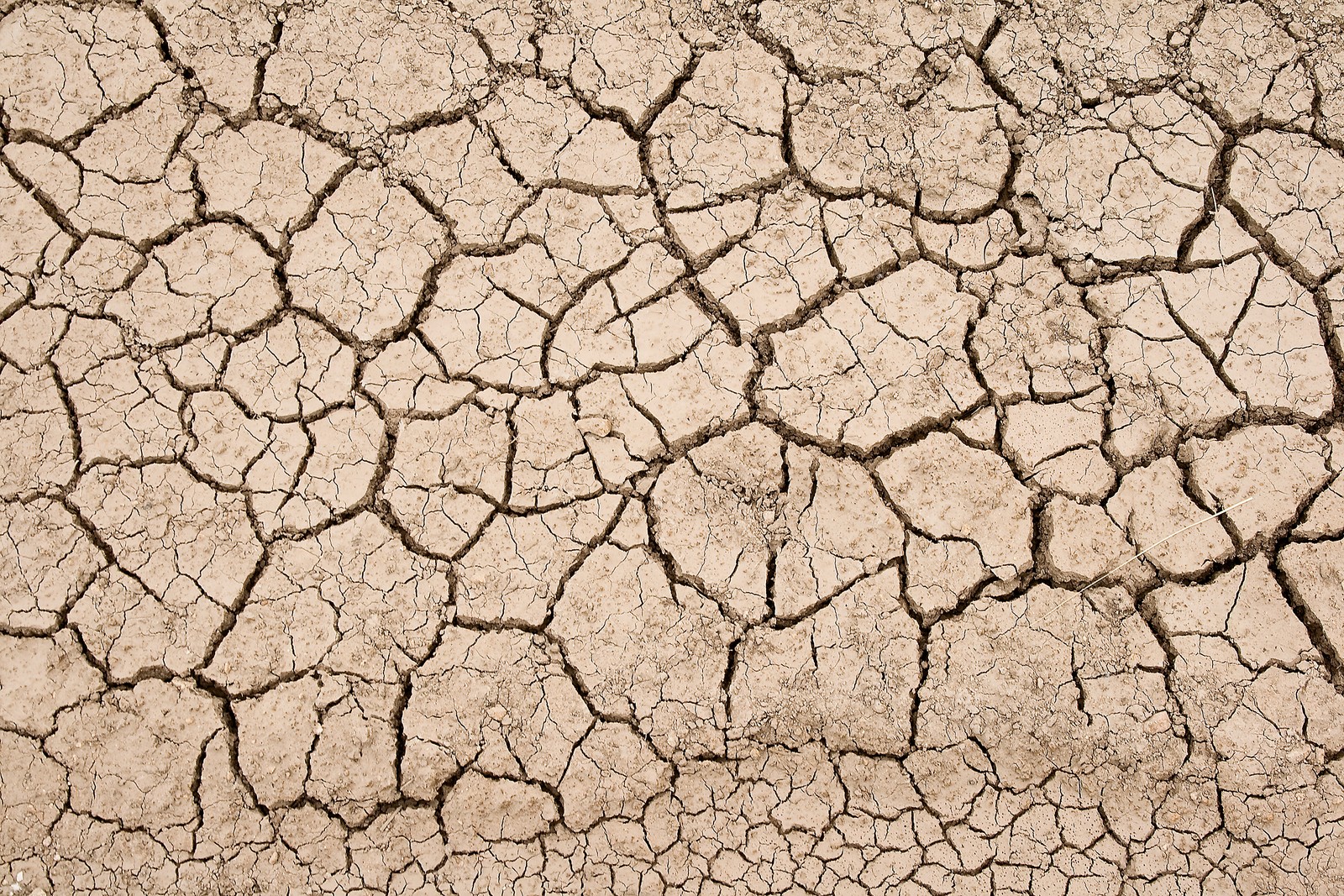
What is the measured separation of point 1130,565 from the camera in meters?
2.59

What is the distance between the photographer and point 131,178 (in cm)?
279

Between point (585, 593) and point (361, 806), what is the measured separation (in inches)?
30.2

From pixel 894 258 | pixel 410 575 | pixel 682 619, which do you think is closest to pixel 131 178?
pixel 410 575

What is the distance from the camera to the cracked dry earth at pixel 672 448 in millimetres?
2506

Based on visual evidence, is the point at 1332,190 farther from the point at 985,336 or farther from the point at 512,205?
the point at 512,205

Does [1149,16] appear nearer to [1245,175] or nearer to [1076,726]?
[1245,175]

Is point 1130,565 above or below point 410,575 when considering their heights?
above

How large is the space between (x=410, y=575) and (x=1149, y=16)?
8.57ft

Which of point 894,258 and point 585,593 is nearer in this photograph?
point 585,593

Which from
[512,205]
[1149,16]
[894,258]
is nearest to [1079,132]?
[1149,16]

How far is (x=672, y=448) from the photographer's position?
104 inches

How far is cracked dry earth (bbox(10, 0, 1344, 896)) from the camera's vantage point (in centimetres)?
251

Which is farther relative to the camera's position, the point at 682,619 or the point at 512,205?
the point at 512,205

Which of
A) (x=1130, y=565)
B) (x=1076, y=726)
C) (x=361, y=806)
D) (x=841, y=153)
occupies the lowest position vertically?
(x=361, y=806)
